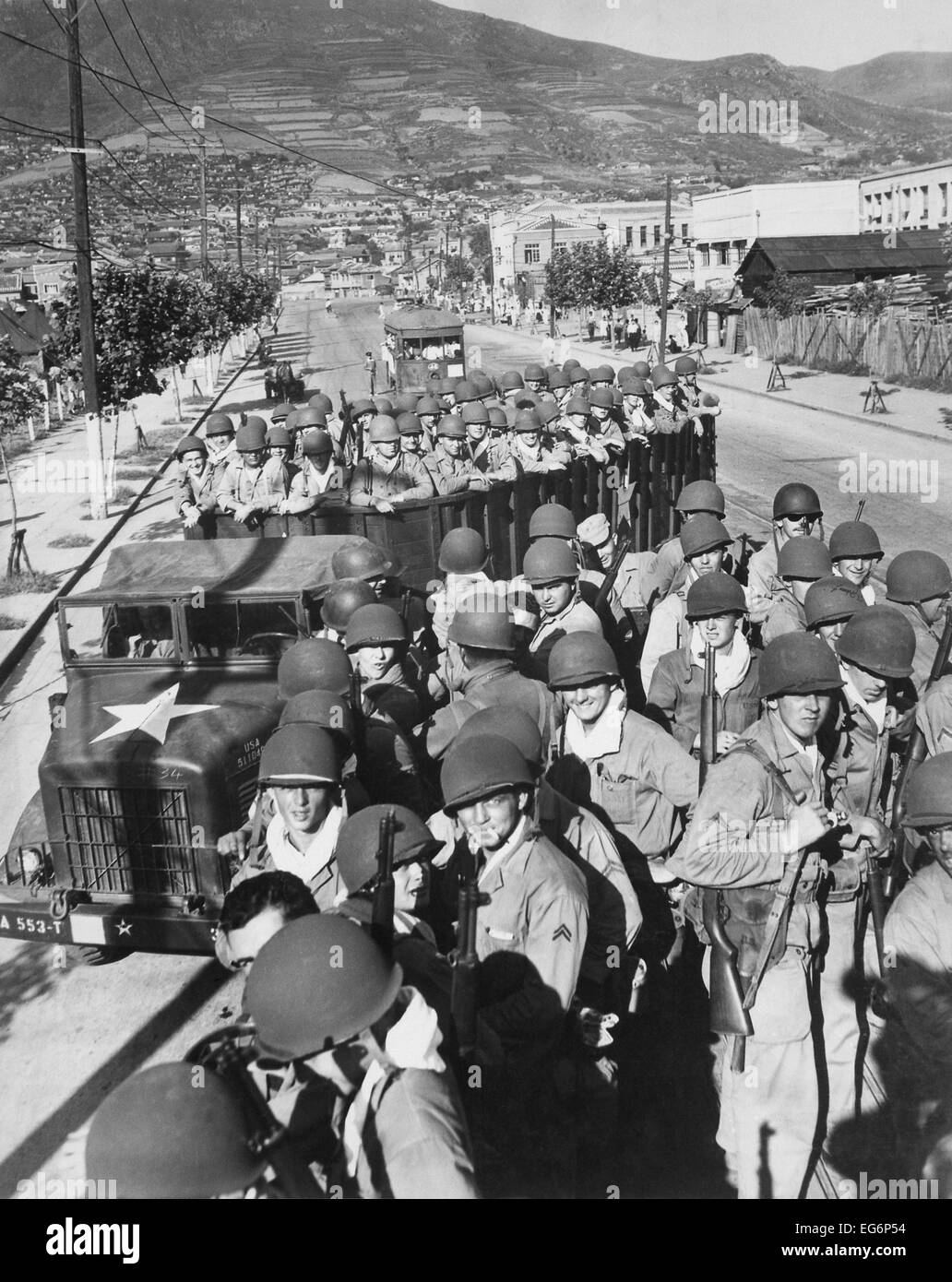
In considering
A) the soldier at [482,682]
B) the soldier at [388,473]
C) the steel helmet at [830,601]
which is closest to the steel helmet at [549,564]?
the soldier at [482,682]

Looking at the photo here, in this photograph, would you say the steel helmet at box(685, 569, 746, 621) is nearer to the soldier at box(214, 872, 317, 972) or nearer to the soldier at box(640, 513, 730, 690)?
the soldier at box(640, 513, 730, 690)

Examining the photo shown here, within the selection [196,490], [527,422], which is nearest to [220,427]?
[196,490]

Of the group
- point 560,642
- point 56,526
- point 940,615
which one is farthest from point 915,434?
point 560,642

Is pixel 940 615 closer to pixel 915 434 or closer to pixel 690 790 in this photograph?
pixel 690 790

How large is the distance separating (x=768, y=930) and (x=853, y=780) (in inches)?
45.3

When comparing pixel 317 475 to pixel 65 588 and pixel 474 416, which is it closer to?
pixel 474 416

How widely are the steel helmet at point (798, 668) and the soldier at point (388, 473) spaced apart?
18.4ft

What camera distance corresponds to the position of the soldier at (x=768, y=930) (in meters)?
4.01

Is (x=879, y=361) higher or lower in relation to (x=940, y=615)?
higher

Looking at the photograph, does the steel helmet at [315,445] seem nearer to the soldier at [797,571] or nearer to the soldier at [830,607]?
the soldier at [797,571]

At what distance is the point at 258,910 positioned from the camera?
3523 millimetres
